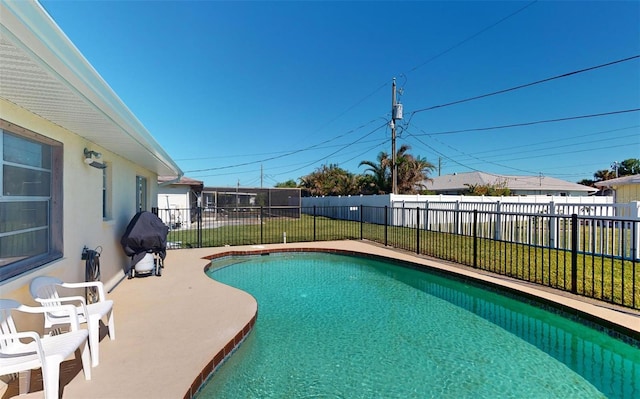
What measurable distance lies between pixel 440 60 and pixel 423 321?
49.1ft

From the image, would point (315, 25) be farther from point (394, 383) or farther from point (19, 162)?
point (394, 383)

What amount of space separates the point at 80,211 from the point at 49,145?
39.7 inches

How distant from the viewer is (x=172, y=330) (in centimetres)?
375

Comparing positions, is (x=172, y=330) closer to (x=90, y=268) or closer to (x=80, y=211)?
(x=90, y=268)

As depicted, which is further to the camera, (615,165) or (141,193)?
(615,165)

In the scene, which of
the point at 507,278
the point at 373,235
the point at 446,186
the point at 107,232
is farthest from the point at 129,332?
the point at 446,186

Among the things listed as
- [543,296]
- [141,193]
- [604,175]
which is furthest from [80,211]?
[604,175]

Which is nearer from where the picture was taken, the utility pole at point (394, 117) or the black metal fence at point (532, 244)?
the black metal fence at point (532, 244)

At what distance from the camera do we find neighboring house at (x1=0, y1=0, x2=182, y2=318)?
176 centimetres

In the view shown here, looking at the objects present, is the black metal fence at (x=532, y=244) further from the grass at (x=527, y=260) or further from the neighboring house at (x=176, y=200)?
the neighboring house at (x=176, y=200)

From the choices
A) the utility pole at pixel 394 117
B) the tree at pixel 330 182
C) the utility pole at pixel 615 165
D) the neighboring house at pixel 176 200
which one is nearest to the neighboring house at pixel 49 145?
the neighboring house at pixel 176 200

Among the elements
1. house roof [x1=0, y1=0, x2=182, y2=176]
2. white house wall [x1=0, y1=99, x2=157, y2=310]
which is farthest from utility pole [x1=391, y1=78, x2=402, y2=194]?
house roof [x1=0, y1=0, x2=182, y2=176]

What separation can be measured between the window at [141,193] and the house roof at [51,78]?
4.82 m

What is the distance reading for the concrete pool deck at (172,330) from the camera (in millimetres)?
2584
